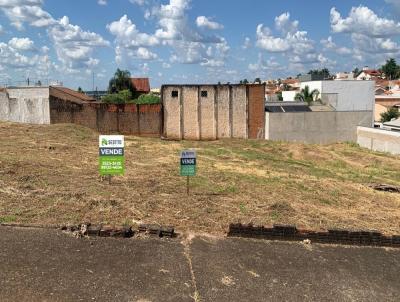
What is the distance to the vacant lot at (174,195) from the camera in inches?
303

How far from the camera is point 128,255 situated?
5895 millimetres

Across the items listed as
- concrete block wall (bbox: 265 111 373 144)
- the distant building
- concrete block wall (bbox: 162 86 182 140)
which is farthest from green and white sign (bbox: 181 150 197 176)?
the distant building

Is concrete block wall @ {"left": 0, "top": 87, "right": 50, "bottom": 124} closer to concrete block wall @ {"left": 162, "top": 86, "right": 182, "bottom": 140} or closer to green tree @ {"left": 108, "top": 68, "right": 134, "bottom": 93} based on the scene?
concrete block wall @ {"left": 162, "top": 86, "right": 182, "bottom": 140}

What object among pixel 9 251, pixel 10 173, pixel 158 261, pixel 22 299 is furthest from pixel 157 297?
pixel 10 173

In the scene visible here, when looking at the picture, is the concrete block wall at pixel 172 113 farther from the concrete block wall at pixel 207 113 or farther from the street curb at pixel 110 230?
the street curb at pixel 110 230

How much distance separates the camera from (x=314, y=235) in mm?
6824

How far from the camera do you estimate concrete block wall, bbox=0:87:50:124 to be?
28625mm

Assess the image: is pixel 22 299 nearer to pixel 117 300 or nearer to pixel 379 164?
pixel 117 300

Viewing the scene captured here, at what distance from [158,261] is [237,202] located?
3588 mm

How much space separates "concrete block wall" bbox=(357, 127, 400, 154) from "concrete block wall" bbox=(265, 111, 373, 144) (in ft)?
2.60

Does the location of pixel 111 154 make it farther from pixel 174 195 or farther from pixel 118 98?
pixel 118 98

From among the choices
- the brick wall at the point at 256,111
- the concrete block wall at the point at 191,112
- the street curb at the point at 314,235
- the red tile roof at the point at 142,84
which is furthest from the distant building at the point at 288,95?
the street curb at the point at 314,235

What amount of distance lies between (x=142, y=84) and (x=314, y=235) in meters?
65.5

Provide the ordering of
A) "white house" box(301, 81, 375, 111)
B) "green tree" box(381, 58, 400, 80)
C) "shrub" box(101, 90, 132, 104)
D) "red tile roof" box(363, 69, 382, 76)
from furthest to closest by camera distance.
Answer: "red tile roof" box(363, 69, 382, 76) < "green tree" box(381, 58, 400, 80) < "white house" box(301, 81, 375, 111) < "shrub" box(101, 90, 132, 104)
